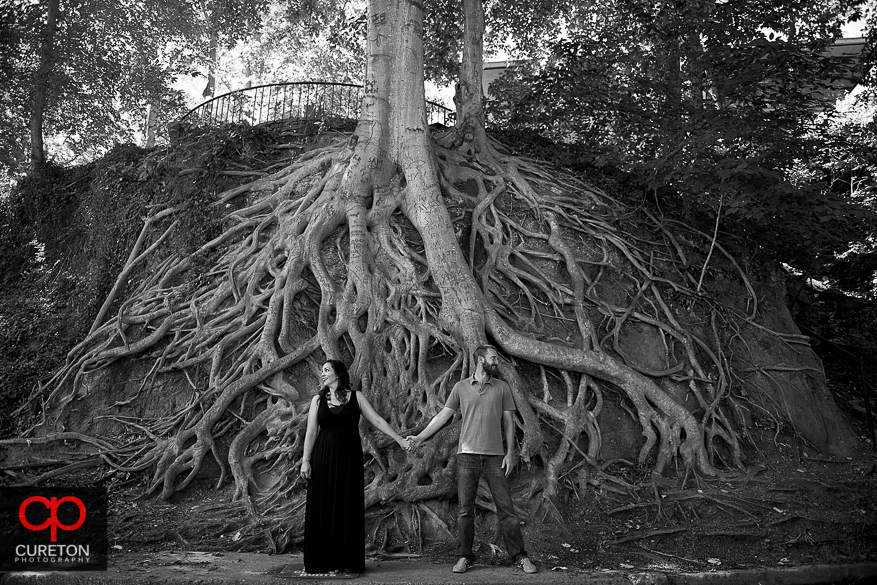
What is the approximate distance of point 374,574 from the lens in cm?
529

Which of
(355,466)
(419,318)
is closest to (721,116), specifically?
(419,318)

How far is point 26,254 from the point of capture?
1187 cm

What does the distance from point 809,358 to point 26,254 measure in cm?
1148

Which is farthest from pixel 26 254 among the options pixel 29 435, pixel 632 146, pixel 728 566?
pixel 728 566

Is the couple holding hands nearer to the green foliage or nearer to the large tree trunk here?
the green foliage

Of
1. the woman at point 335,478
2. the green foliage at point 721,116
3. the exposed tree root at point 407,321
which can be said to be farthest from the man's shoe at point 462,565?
the green foliage at point 721,116

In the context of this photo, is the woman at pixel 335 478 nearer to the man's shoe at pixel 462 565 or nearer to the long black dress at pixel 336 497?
the long black dress at pixel 336 497

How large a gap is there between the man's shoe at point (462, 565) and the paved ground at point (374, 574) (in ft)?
0.14

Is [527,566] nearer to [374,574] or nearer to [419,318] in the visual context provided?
[374,574]

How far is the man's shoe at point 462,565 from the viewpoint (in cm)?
531

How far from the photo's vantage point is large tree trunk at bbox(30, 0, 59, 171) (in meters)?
12.6

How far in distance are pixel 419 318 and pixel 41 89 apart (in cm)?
898

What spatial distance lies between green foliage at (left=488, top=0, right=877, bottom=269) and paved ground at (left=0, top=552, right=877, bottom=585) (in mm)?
4059

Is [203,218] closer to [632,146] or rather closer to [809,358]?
[632,146]
